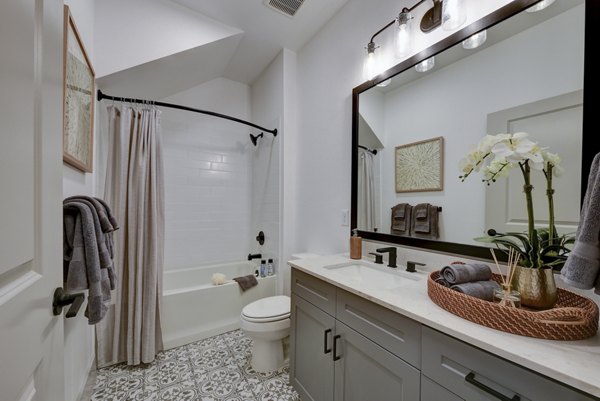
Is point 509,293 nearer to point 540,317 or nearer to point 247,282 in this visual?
point 540,317

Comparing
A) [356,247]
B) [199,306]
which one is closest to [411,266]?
[356,247]

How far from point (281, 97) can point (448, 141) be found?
1722mm

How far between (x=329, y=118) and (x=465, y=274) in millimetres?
1552

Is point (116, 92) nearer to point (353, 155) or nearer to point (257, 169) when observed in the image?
point (257, 169)

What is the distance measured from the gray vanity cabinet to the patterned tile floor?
0.82 feet

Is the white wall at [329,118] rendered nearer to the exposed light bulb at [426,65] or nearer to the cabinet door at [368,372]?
the exposed light bulb at [426,65]

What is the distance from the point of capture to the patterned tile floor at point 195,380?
60.5 inches

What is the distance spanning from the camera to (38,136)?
0.57 m

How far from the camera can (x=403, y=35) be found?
1411mm

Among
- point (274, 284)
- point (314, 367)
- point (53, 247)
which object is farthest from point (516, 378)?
point (274, 284)

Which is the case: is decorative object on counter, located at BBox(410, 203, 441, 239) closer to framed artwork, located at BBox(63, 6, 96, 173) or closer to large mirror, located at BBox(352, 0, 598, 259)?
large mirror, located at BBox(352, 0, 598, 259)

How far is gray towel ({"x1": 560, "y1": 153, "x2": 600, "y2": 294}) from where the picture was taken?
1.89 ft

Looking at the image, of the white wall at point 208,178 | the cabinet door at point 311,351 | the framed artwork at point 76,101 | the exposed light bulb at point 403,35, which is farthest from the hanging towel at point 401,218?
the white wall at point 208,178

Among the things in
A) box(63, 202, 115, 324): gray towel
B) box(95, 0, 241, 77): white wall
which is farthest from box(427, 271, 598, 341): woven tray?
box(95, 0, 241, 77): white wall
